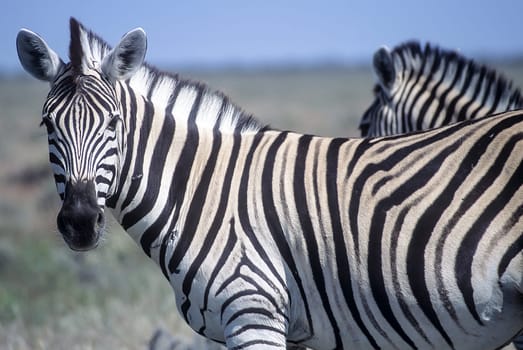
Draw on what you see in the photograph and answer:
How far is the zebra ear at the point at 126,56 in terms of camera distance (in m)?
4.04

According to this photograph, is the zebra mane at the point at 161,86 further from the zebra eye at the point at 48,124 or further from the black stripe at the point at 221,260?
the black stripe at the point at 221,260

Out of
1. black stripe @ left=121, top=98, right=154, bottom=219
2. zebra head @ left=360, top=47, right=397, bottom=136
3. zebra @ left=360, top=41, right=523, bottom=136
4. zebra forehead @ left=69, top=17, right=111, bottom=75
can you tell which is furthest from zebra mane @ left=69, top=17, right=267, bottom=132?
zebra head @ left=360, top=47, right=397, bottom=136

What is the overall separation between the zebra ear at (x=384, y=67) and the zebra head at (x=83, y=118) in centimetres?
326

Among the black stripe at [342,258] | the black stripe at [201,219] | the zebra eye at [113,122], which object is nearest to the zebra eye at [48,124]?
the zebra eye at [113,122]

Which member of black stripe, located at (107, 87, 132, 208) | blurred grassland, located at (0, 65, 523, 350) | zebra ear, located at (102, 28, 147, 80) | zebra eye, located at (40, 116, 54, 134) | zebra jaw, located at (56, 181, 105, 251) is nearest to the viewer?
zebra jaw, located at (56, 181, 105, 251)

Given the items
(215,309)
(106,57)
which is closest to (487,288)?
(215,309)

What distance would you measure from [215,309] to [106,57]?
1.58 meters

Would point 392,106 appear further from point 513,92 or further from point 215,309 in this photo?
point 215,309

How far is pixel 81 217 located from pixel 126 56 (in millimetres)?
1033

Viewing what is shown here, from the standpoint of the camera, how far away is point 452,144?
4.04 m

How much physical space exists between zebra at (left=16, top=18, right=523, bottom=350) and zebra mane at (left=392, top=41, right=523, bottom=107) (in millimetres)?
1833

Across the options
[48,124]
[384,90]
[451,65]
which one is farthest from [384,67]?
[48,124]

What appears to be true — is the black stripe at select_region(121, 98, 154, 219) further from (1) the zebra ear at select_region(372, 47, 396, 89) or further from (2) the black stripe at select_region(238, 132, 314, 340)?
(1) the zebra ear at select_region(372, 47, 396, 89)

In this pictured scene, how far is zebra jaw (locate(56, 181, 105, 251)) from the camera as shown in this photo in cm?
369
